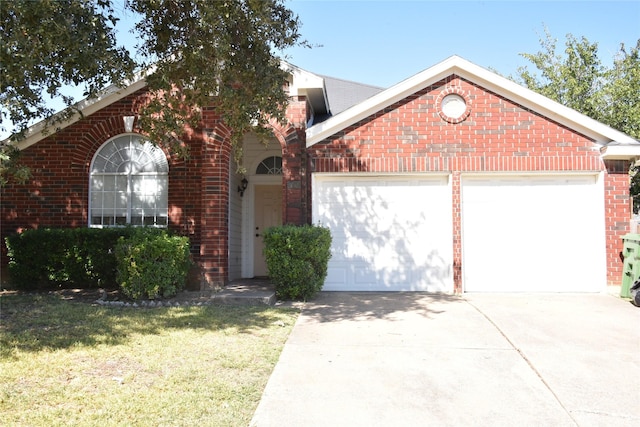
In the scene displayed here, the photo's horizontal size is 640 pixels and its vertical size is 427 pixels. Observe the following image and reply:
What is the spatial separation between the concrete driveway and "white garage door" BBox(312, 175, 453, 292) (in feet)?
5.77

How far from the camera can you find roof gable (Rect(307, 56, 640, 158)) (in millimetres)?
9008

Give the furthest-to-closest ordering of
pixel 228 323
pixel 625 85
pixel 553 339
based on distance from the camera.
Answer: pixel 625 85 → pixel 228 323 → pixel 553 339

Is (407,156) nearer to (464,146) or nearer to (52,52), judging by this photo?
(464,146)

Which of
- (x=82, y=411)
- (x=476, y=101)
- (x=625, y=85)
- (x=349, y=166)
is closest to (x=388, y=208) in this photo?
(x=349, y=166)

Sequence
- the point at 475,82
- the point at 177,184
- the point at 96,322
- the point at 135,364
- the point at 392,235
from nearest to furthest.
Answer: the point at 135,364 < the point at 96,322 < the point at 475,82 < the point at 392,235 < the point at 177,184

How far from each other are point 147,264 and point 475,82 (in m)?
6.88

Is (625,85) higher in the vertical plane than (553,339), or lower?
higher

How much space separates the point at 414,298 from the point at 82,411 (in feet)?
20.1

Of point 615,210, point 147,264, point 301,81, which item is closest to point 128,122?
point 147,264

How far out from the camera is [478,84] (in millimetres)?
9320

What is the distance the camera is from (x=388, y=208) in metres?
9.46

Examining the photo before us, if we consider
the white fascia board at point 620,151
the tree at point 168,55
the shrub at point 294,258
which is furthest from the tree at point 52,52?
the white fascia board at point 620,151

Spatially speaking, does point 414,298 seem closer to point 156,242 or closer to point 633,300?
point 633,300

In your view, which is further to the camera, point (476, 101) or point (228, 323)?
point (476, 101)
